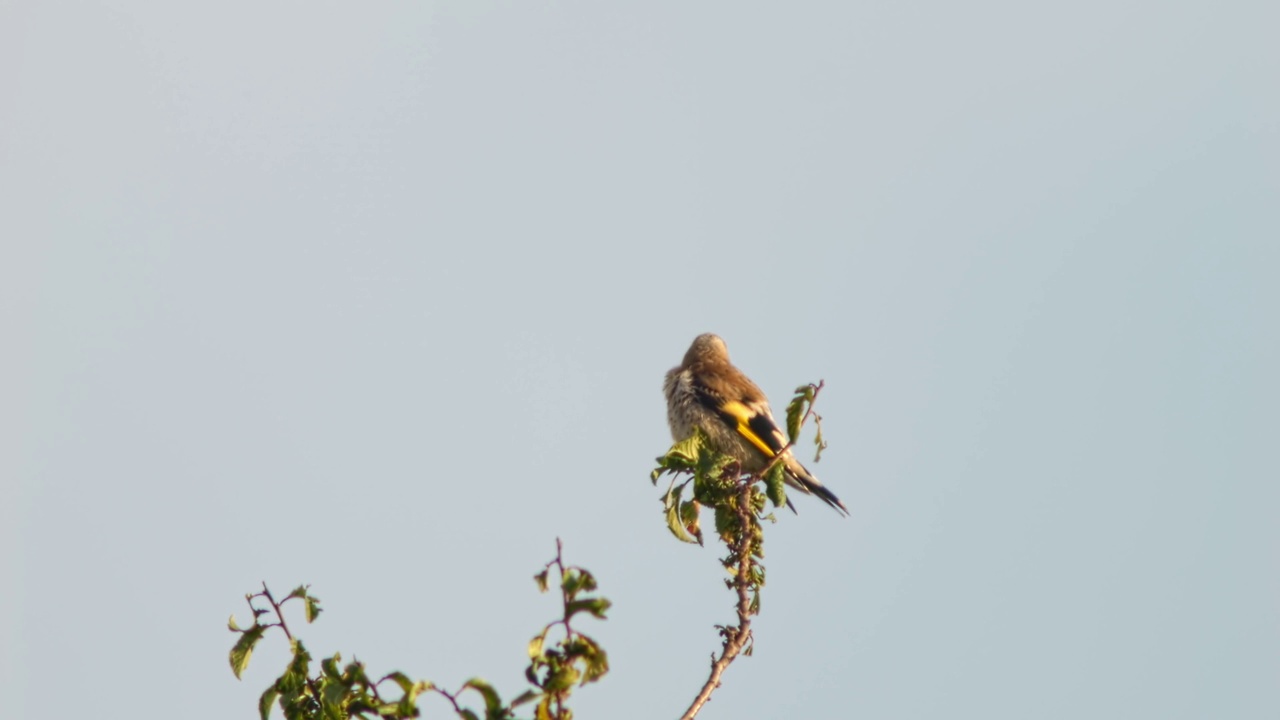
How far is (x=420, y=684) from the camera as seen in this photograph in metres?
3.74

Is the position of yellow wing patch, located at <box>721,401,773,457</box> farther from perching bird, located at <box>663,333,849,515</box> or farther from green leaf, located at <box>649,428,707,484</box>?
green leaf, located at <box>649,428,707,484</box>

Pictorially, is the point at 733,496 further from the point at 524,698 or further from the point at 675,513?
the point at 524,698

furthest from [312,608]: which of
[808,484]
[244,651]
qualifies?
[808,484]

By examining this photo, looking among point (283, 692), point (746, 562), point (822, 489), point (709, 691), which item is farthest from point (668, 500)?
point (822, 489)

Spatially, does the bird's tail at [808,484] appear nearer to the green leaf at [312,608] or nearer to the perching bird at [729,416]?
the perching bird at [729,416]

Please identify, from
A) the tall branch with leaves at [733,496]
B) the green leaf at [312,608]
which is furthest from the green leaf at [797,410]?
the green leaf at [312,608]

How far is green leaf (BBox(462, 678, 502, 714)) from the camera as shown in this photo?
3.49 m

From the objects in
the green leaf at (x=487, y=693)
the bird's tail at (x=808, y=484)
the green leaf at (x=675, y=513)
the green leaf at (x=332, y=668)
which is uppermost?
the bird's tail at (x=808, y=484)

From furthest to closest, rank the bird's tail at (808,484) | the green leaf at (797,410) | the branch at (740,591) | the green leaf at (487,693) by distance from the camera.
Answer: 1. the bird's tail at (808,484)
2. the green leaf at (797,410)
3. the branch at (740,591)
4. the green leaf at (487,693)

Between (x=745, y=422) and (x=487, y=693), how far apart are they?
21.6 feet

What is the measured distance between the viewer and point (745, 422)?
10.0m

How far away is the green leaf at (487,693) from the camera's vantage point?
349 centimetres

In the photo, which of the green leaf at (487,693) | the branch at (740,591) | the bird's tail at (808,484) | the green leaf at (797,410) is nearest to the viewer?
the green leaf at (487,693)

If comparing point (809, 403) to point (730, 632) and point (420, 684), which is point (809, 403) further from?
point (420, 684)
